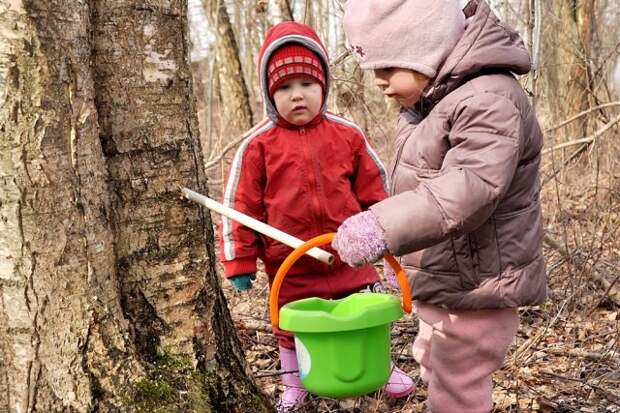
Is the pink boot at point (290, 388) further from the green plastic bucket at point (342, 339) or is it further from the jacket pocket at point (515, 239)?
the jacket pocket at point (515, 239)

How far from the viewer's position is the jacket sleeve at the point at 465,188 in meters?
→ 1.75

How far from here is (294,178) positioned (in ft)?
9.68

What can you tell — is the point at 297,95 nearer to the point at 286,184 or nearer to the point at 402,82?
the point at 286,184

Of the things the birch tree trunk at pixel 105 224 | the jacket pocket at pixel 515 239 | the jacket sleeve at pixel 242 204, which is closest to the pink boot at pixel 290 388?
the jacket sleeve at pixel 242 204

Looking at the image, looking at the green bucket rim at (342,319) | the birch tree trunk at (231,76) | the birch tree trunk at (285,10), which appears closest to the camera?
the green bucket rim at (342,319)

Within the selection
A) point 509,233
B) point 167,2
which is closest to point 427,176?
point 509,233

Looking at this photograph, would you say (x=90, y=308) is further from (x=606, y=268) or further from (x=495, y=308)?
(x=606, y=268)

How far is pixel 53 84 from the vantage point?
1.73 meters

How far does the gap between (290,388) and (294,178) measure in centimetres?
95

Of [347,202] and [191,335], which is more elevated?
[347,202]

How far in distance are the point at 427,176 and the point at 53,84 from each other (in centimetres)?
109

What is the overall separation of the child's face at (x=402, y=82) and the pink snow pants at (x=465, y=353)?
2.36 feet

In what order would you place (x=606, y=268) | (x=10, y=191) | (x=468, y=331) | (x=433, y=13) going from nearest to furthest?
(x=10, y=191) → (x=433, y=13) → (x=468, y=331) → (x=606, y=268)

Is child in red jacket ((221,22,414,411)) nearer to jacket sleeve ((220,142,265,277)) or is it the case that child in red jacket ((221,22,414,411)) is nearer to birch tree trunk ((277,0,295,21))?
jacket sleeve ((220,142,265,277))
